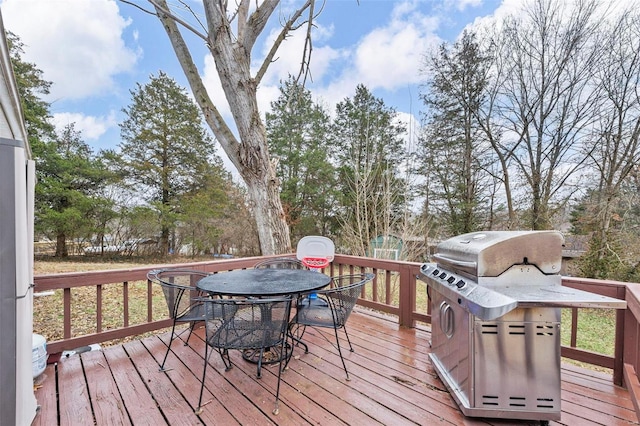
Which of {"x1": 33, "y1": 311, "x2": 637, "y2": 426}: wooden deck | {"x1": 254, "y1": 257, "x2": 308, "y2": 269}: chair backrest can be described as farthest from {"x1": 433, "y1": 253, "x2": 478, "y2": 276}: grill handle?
{"x1": 254, "y1": 257, "x2": 308, "y2": 269}: chair backrest

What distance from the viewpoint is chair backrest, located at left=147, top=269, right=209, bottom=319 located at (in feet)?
7.66

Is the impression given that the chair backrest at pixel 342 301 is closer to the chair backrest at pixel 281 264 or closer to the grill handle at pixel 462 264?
the grill handle at pixel 462 264

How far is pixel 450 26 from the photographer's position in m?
8.46

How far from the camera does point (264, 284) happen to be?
2348mm

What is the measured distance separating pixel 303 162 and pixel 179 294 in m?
10.0

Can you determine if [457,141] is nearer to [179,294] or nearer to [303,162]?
[303,162]

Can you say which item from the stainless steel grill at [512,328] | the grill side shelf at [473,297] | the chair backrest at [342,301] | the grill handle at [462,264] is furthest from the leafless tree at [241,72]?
the stainless steel grill at [512,328]

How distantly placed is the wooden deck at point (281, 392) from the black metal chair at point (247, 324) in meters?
0.17

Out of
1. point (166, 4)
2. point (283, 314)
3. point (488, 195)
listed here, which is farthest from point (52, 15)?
point (488, 195)

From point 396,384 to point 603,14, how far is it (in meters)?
10.7

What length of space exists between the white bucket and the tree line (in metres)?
3.36

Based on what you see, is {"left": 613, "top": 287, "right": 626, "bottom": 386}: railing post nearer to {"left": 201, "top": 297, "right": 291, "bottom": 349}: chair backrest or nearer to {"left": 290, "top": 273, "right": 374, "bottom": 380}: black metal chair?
{"left": 290, "top": 273, "right": 374, "bottom": 380}: black metal chair

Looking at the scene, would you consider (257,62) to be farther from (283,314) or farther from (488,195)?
(488,195)

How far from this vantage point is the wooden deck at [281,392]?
1734 mm
